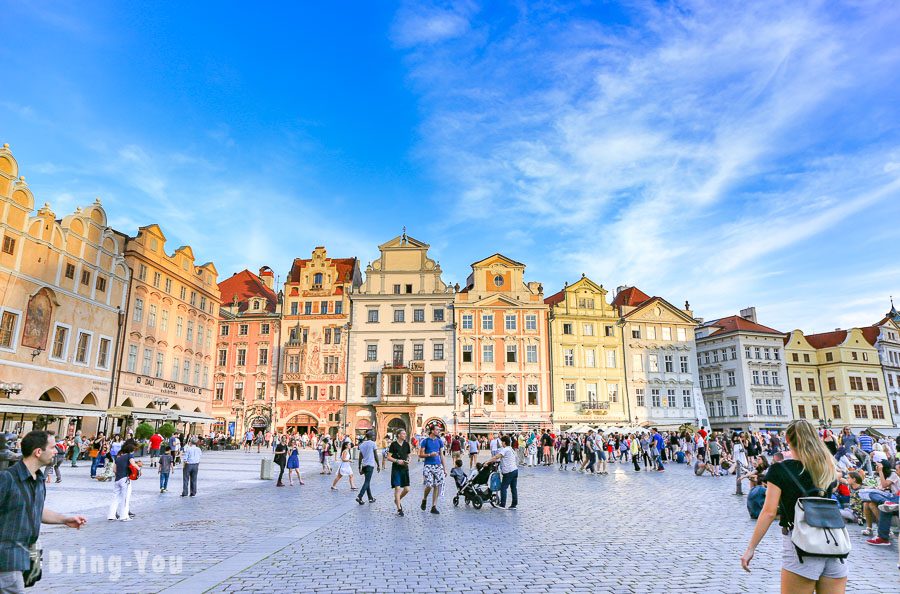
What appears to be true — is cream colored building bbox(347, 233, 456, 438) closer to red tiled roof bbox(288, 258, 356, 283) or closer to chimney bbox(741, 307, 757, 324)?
red tiled roof bbox(288, 258, 356, 283)

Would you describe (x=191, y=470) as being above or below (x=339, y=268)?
below

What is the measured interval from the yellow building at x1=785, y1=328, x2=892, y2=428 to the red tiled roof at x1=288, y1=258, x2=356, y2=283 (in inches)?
1912

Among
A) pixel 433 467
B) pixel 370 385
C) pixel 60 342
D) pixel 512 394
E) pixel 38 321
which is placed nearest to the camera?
pixel 433 467

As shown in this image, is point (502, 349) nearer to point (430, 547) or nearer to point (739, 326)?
point (739, 326)

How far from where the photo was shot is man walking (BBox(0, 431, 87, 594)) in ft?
14.0

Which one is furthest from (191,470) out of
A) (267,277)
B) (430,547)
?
(267,277)

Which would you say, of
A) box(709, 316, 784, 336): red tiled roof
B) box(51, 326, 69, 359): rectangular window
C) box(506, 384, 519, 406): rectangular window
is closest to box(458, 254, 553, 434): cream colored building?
box(506, 384, 519, 406): rectangular window

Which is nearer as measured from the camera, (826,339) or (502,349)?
(502,349)

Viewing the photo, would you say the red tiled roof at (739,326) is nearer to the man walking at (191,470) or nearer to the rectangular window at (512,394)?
the rectangular window at (512,394)

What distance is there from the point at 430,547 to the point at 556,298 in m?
54.4

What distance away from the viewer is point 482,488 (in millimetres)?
14992

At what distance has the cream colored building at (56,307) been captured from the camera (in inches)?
1169

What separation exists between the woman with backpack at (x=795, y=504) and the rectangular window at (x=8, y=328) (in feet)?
111

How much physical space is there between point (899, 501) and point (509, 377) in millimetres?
44494
